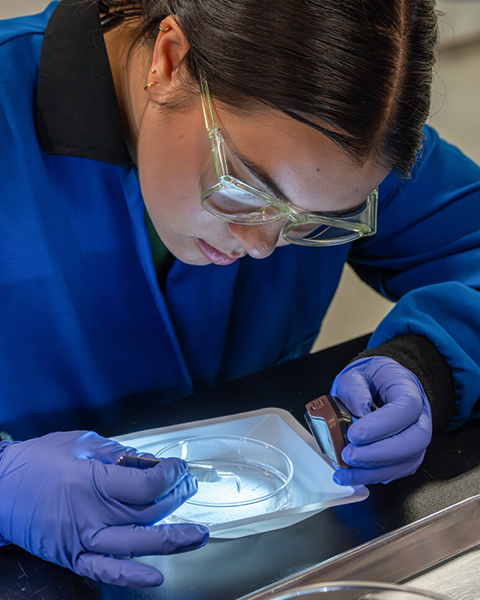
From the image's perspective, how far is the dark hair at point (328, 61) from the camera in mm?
650

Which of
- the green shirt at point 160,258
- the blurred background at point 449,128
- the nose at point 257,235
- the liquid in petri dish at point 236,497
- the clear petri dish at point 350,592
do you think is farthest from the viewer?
the blurred background at point 449,128

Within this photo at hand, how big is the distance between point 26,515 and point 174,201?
459 mm

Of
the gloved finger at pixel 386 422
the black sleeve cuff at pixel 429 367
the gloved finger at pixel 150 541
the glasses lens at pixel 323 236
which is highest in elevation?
the glasses lens at pixel 323 236

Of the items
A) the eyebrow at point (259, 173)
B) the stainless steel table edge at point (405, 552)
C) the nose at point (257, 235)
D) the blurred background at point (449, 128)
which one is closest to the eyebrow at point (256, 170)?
the eyebrow at point (259, 173)

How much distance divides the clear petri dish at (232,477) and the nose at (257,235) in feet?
0.94

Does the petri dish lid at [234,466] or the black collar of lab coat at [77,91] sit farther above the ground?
the black collar of lab coat at [77,91]

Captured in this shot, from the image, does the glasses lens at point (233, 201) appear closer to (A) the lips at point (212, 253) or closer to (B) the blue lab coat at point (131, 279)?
(A) the lips at point (212, 253)

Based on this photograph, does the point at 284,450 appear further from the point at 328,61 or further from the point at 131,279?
the point at 328,61

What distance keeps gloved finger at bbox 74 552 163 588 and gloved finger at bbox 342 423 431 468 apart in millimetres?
291

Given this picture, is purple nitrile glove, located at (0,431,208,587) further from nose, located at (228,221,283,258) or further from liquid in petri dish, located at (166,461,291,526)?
nose, located at (228,221,283,258)

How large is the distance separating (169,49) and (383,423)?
589 mm

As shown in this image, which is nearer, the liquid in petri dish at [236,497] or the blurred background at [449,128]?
the liquid in petri dish at [236,497]

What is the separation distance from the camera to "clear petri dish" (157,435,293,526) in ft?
2.35

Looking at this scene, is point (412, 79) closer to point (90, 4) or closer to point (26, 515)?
point (90, 4)
